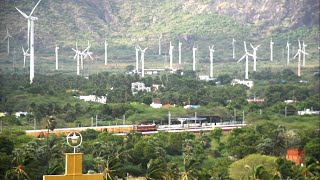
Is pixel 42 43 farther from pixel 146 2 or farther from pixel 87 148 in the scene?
pixel 87 148

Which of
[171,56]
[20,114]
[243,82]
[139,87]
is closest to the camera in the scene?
[20,114]

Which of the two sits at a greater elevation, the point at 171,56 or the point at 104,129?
the point at 171,56

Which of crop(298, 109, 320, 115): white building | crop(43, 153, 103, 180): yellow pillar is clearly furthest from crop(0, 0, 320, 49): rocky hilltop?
crop(43, 153, 103, 180): yellow pillar

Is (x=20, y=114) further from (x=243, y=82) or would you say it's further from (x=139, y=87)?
(x=243, y=82)

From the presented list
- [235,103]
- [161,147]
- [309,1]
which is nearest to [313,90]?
[235,103]

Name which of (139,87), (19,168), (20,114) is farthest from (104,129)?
(139,87)

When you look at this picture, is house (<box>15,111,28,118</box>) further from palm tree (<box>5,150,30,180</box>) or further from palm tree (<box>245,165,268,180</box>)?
palm tree (<box>245,165,268,180</box>)
